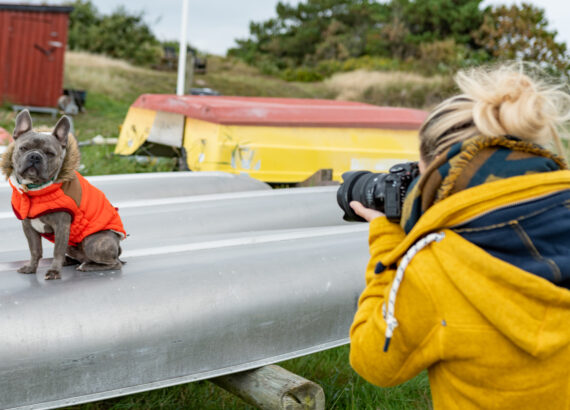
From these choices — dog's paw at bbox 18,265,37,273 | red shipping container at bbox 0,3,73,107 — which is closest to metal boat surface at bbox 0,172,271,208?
dog's paw at bbox 18,265,37,273

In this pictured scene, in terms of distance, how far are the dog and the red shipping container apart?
10.8 meters

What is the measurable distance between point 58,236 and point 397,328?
118cm

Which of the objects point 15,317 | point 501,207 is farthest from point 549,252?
point 15,317

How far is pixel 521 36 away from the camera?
68.4 feet

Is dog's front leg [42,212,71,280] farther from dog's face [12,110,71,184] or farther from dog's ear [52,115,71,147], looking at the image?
dog's ear [52,115,71,147]

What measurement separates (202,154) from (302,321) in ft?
9.09

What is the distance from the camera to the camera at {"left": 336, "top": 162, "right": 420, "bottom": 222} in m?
1.34

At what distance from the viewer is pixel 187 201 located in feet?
10.6

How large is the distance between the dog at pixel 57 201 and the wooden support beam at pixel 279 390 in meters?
0.66

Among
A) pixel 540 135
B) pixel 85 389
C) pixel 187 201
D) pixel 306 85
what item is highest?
pixel 306 85

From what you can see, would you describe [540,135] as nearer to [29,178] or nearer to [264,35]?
[29,178]

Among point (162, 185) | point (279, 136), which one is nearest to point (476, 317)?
point (162, 185)

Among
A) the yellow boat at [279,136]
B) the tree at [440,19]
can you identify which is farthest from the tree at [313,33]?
the yellow boat at [279,136]

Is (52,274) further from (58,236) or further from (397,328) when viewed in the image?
(397,328)
